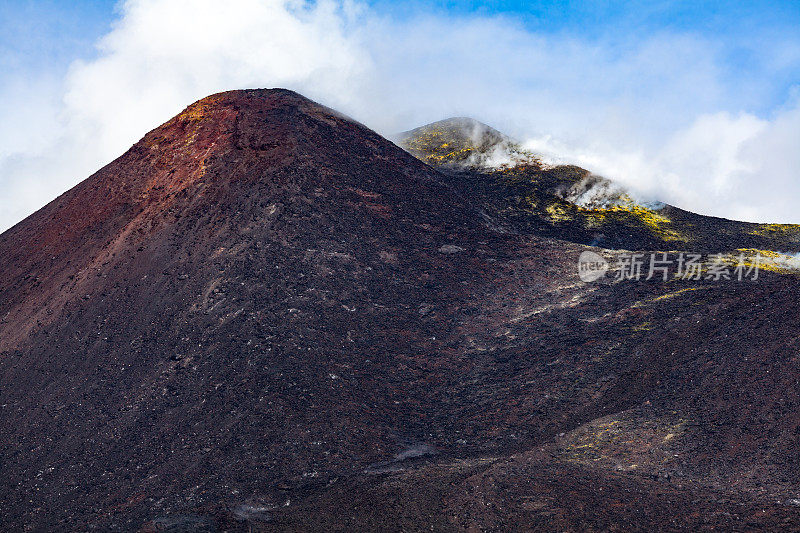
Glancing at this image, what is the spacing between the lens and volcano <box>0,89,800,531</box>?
47.9 ft

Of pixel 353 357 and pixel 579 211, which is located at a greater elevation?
pixel 579 211

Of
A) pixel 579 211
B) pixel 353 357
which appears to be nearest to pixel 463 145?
pixel 579 211

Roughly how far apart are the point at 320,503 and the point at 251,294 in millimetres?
9598

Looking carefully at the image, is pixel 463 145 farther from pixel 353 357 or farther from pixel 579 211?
pixel 353 357

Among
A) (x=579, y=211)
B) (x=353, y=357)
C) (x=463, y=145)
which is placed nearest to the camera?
(x=353, y=357)

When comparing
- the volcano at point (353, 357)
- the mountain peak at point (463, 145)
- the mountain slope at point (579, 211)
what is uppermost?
the mountain peak at point (463, 145)

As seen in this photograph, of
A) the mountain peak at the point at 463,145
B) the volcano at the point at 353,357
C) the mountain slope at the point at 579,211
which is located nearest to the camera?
the volcano at the point at 353,357

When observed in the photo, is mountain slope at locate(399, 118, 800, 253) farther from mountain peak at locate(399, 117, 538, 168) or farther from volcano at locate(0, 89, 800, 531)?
volcano at locate(0, 89, 800, 531)

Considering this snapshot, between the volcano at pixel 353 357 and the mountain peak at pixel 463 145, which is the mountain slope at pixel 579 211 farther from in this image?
the volcano at pixel 353 357

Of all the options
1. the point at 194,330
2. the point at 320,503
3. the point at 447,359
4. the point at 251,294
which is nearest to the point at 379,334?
the point at 447,359

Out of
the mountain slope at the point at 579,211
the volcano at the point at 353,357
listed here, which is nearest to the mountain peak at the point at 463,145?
the mountain slope at the point at 579,211

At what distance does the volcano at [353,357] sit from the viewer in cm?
1461

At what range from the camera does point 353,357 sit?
20844mm

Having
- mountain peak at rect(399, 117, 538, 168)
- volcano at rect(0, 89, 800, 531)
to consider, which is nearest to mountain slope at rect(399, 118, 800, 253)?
mountain peak at rect(399, 117, 538, 168)
